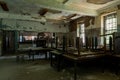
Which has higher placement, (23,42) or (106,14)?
(106,14)

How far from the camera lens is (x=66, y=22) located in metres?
10.5

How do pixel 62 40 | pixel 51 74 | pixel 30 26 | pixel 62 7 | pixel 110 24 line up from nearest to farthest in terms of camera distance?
1. pixel 51 74
2. pixel 62 7
3. pixel 110 24
4. pixel 62 40
5. pixel 30 26

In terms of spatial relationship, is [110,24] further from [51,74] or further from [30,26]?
[30,26]

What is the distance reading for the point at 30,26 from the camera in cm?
962

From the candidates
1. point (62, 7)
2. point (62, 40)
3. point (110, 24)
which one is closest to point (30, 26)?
point (62, 40)

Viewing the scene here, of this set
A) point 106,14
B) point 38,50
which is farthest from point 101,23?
point 38,50

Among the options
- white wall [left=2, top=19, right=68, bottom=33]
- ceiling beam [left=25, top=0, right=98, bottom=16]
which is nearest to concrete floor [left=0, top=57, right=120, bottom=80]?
ceiling beam [left=25, top=0, right=98, bottom=16]

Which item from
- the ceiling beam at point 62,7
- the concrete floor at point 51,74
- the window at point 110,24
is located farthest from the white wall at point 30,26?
the concrete floor at point 51,74

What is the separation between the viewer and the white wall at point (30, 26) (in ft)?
29.2

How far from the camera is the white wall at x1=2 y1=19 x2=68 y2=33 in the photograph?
8.89 metres

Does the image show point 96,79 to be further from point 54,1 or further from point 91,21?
point 91,21

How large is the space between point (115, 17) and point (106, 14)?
56cm

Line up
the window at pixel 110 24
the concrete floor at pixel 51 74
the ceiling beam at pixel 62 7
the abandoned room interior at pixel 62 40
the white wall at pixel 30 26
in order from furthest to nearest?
the white wall at pixel 30 26 < the window at pixel 110 24 < the ceiling beam at pixel 62 7 < the abandoned room interior at pixel 62 40 < the concrete floor at pixel 51 74

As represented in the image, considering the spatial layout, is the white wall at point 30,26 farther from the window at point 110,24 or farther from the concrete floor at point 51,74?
→ the concrete floor at point 51,74
